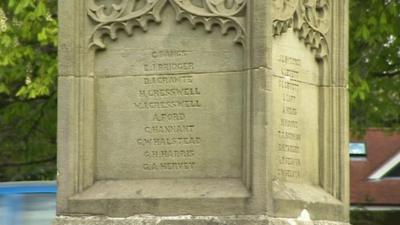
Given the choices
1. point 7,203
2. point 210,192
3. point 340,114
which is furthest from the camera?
point 7,203

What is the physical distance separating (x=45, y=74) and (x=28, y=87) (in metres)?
0.34

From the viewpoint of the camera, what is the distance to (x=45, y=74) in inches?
722

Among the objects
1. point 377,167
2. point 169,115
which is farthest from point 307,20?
point 377,167

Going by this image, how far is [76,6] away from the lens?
32.0 ft

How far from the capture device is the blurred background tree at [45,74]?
18047mm

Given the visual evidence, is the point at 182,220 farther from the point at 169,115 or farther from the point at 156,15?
the point at 156,15

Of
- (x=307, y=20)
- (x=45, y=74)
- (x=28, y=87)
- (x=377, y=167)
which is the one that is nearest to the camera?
(x=307, y=20)

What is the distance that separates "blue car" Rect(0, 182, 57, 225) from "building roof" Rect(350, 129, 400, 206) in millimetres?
22922

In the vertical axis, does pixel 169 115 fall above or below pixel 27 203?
above

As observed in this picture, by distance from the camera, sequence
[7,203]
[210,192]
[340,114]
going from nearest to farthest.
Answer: [210,192] → [340,114] → [7,203]

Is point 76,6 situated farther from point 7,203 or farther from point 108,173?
point 7,203

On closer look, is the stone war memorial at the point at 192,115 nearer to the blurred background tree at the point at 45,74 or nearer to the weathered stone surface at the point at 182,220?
the weathered stone surface at the point at 182,220

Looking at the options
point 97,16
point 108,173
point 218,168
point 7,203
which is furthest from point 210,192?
point 7,203

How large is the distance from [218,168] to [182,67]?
2.55 feet
